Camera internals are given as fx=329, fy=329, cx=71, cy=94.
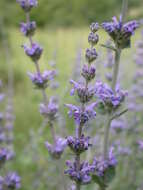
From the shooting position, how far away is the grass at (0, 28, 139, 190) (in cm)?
459

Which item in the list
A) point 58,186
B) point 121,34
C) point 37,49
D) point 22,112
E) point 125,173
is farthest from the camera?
point 22,112

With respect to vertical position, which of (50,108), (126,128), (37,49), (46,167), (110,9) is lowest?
(46,167)

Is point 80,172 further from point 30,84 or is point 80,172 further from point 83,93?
point 30,84

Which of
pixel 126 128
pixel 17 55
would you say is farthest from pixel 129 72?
pixel 17 55

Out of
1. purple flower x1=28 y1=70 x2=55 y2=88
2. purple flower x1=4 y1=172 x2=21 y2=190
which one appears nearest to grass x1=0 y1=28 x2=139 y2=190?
purple flower x1=28 y1=70 x2=55 y2=88

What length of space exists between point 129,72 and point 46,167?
2979mm

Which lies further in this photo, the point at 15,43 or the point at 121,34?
the point at 15,43

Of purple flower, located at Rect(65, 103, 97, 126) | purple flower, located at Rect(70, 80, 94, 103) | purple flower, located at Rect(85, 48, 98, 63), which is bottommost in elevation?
purple flower, located at Rect(65, 103, 97, 126)

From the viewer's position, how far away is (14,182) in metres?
2.31

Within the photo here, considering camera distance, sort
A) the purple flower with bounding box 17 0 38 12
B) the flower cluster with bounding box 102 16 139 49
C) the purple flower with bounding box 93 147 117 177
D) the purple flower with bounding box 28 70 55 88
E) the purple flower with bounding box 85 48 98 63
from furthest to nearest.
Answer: the purple flower with bounding box 28 70 55 88, the purple flower with bounding box 17 0 38 12, the purple flower with bounding box 93 147 117 177, the flower cluster with bounding box 102 16 139 49, the purple flower with bounding box 85 48 98 63

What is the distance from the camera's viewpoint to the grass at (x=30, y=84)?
15.0 ft

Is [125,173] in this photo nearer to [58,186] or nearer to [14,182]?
[58,186]

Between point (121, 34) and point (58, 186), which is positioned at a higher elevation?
point (121, 34)

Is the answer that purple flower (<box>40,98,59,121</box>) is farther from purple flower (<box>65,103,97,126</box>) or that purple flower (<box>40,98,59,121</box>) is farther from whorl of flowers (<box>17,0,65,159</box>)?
purple flower (<box>65,103,97,126</box>)
